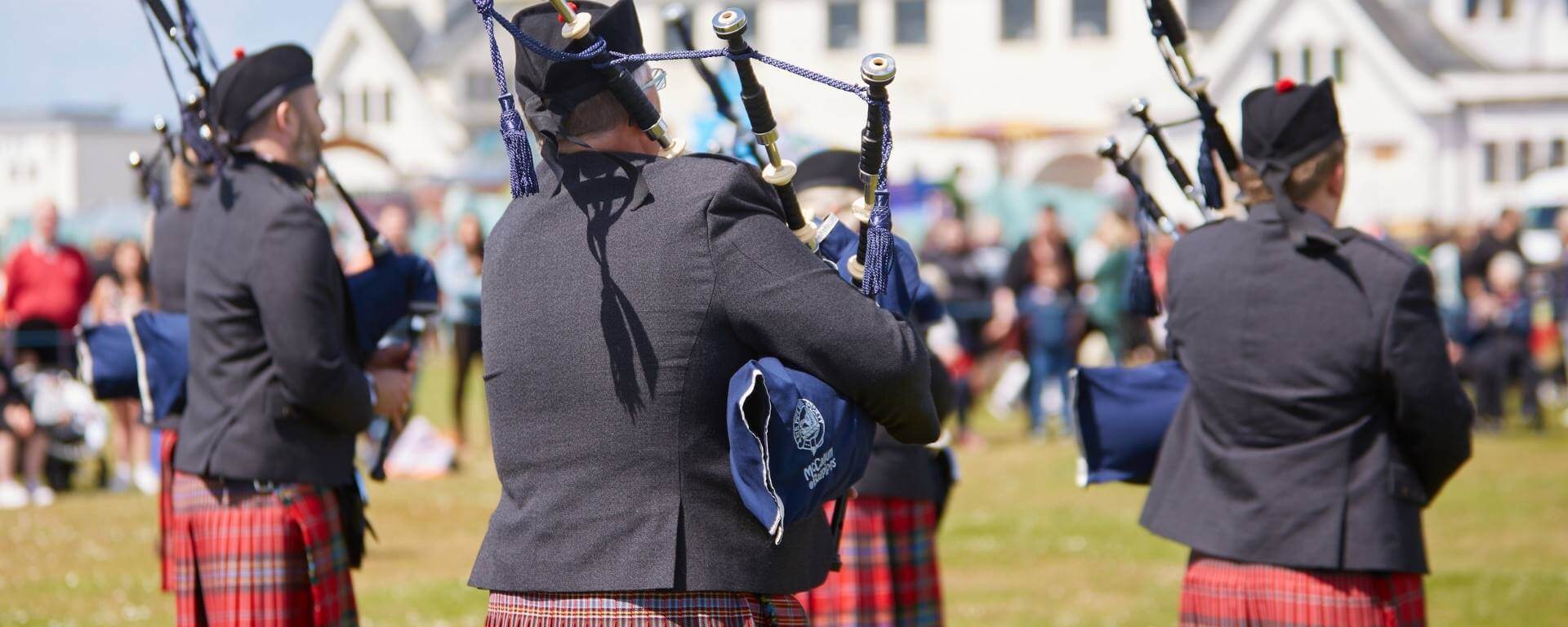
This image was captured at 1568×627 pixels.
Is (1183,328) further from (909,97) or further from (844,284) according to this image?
(909,97)

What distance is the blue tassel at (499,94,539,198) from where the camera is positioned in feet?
8.13

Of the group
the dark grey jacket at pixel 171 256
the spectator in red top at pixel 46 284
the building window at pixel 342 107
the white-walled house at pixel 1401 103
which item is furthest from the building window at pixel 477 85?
the dark grey jacket at pixel 171 256

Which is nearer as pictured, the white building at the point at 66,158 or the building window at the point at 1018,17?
the building window at the point at 1018,17

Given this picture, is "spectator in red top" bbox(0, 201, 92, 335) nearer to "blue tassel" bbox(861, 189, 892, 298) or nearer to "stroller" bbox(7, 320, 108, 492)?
"stroller" bbox(7, 320, 108, 492)

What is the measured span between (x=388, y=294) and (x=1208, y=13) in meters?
43.3

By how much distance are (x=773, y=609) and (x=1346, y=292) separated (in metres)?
1.52

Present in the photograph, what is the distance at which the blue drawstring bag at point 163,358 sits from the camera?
4.24m

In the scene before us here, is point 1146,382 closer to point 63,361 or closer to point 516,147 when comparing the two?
point 516,147

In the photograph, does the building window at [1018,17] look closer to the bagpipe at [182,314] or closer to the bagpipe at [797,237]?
the bagpipe at [182,314]

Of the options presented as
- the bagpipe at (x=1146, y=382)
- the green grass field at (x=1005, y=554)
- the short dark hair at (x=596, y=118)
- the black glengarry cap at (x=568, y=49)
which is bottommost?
the green grass field at (x=1005, y=554)

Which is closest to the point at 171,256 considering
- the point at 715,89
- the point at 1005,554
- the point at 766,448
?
the point at 715,89

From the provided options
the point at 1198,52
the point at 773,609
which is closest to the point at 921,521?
the point at 773,609

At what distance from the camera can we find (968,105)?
4444 centimetres

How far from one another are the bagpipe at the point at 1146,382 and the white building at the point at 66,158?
162 feet
